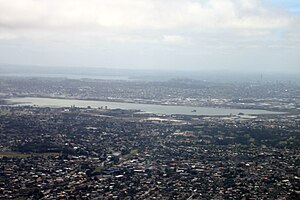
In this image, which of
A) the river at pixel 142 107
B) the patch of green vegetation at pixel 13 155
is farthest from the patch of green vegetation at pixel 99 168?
the river at pixel 142 107

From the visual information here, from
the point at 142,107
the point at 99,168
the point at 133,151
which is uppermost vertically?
the point at 142,107

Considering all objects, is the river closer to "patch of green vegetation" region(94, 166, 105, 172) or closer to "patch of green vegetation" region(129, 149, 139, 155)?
"patch of green vegetation" region(129, 149, 139, 155)

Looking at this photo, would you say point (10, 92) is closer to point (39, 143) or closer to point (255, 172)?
point (39, 143)

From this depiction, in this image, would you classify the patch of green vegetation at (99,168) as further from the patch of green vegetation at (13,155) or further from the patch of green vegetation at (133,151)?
the patch of green vegetation at (13,155)

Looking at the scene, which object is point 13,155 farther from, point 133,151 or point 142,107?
point 142,107

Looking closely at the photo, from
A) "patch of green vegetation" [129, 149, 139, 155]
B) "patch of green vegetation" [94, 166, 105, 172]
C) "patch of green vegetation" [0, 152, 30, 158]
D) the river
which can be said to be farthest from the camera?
the river

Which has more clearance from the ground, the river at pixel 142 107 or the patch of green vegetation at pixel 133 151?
the river at pixel 142 107

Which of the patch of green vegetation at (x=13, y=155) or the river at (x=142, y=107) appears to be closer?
the patch of green vegetation at (x=13, y=155)

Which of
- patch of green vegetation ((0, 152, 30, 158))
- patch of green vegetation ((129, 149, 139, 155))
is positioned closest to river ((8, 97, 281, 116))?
patch of green vegetation ((129, 149, 139, 155))

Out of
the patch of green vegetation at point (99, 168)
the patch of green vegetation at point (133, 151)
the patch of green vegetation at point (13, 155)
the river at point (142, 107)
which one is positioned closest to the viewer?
the patch of green vegetation at point (99, 168)

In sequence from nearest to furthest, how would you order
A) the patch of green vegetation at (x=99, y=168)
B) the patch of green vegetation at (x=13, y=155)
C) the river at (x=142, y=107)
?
the patch of green vegetation at (x=99, y=168) < the patch of green vegetation at (x=13, y=155) < the river at (x=142, y=107)

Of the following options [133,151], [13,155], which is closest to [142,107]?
[133,151]

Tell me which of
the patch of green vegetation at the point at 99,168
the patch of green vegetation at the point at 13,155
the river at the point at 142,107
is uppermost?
the river at the point at 142,107

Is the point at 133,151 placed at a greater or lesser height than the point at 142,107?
lesser
